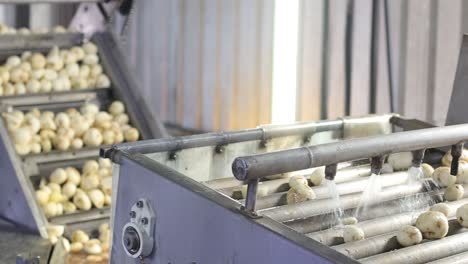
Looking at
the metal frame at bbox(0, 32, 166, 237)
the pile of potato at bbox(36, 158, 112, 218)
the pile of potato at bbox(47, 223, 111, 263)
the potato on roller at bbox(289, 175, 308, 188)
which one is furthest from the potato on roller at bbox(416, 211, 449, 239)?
the pile of potato at bbox(36, 158, 112, 218)

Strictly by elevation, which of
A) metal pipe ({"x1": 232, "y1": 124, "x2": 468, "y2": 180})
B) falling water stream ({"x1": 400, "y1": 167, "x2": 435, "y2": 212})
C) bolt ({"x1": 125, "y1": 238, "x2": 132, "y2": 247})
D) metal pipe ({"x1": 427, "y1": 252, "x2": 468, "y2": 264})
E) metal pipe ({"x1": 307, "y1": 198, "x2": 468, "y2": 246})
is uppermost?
metal pipe ({"x1": 232, "y1": 124, "x2": 468, "y2": 180})

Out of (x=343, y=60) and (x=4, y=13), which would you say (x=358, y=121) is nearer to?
(x=343, y=60)

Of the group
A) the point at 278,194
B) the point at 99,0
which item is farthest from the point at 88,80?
the point at 278,194

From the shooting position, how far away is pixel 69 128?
4.32 metres

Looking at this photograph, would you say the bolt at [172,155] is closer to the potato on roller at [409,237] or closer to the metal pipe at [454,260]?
the potato on roller at [409,237]

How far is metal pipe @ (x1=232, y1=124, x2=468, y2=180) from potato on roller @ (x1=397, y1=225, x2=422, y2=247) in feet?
0.67

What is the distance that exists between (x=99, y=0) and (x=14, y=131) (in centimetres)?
106

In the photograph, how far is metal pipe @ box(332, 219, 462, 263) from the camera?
6.03 feet

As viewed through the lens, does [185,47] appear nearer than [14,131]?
No

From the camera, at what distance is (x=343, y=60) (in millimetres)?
4223

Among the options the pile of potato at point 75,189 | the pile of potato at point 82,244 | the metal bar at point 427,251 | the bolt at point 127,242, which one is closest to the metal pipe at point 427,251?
the metal bar at point 427,251

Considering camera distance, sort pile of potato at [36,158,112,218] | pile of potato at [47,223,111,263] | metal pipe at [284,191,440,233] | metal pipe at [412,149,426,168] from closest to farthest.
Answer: metal pipe at [284,191,440,233] < metal pipe at [412,149,426,168] < pile of potato at [47,223,111,263] < pile of potato at [36,158,112,218]

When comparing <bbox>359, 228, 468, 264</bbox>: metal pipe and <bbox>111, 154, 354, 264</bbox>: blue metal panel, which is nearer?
<bbox>111, 154, 354, 264</bbox>: blue metal panel

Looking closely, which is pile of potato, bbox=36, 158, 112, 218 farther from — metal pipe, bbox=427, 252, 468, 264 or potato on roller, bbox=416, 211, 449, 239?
metal pipe, bbox=427, 252, 468, 264
